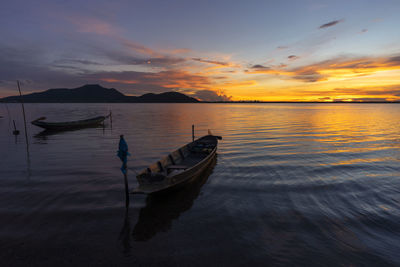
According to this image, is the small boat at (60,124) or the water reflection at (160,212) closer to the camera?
the water reflection at (160,212)

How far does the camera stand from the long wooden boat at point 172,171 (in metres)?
11.4

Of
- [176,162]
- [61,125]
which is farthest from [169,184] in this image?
[61,125]

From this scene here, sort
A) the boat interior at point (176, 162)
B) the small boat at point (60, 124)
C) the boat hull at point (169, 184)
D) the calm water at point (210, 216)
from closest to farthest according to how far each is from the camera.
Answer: the calm water at point (210, 216) → the boat hull at point (169, 184) → the boat interior at point (176, 162) → the small boat at point (60, 124)

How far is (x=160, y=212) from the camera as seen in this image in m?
10.8

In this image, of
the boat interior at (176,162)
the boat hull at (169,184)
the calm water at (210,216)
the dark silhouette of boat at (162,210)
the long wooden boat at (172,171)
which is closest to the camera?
the calm water at (210,216)

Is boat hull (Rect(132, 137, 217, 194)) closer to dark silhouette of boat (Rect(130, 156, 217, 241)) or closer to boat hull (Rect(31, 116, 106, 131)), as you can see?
dark silhouette of boat (Rect(130, 156, 217, 241))

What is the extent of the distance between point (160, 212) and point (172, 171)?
4.13 m

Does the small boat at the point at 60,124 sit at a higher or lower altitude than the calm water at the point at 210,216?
higher

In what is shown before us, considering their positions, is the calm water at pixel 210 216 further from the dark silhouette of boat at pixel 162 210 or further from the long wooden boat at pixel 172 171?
the long wooden boat at pixel 172 171

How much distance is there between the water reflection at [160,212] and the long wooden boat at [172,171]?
0.68m

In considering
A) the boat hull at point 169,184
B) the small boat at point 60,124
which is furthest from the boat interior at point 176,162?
the small boat at point 60,124

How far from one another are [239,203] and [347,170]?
38.2ft

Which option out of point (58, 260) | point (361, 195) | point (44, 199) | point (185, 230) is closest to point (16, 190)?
point (44, 199)

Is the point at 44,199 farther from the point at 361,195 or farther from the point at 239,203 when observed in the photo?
the point at 361,195
